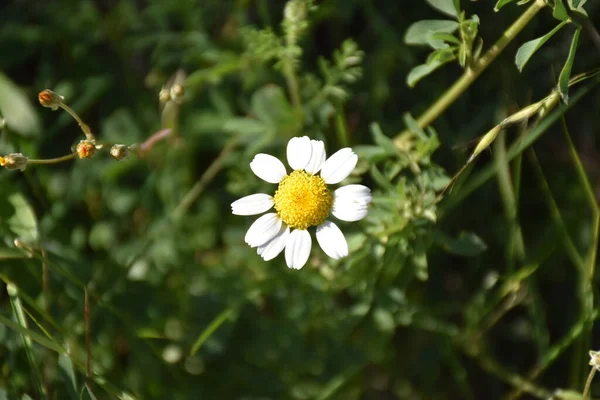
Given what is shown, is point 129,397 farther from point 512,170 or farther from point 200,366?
point 512,170

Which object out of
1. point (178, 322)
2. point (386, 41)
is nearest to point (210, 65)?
point (386, 41)

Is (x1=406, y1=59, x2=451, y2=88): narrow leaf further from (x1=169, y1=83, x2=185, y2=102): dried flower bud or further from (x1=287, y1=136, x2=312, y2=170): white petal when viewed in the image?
(x1=169, y1=83, x2=185, y2=102): dried flower bud

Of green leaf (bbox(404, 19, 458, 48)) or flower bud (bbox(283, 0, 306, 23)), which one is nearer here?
green leaf (bbox(404, 19, 458, 48))

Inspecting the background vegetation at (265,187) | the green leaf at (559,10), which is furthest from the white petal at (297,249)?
the green leaf at (559,10)

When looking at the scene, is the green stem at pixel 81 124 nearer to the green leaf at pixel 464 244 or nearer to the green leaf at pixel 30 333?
the green leaf at pixel 30 333

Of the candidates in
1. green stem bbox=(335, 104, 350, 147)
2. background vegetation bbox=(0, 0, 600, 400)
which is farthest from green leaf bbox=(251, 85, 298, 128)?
green stem bbox=(335, 104, 350, 147)

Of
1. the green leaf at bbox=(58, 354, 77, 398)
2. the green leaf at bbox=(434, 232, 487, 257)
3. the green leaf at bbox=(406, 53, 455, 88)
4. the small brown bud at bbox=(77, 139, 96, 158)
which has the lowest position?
the green leaf at bbox=(58, 354, 77, 398)

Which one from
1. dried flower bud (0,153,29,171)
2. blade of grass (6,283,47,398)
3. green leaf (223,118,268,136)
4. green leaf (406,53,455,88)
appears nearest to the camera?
dried flower bud (0,153,29,171)
